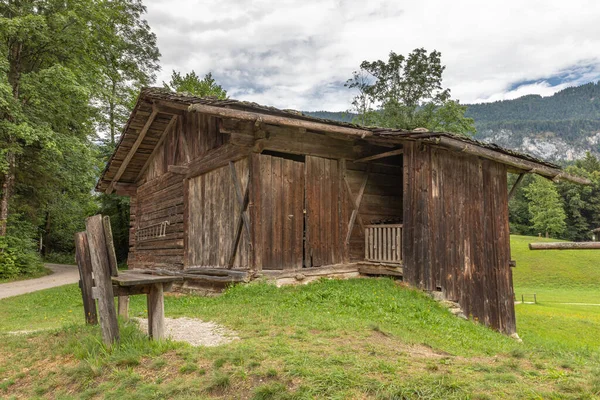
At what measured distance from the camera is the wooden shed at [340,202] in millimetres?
9312

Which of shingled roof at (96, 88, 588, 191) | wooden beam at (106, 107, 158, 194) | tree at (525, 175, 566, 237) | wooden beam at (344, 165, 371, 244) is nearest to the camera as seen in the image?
shingled roof at (96, 88, 588, 191)

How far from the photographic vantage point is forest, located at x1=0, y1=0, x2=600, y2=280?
1917 centimetres

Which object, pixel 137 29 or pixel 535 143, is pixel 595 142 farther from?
pixel 137 29

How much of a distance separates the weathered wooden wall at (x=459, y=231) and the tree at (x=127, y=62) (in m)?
22.8

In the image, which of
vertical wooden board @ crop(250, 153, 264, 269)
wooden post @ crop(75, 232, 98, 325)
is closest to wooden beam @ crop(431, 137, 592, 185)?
vertical wooden board @ crop(250, 153, 264, 269)

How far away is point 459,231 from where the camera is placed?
9.87 meters

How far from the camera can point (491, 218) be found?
35.0 ft

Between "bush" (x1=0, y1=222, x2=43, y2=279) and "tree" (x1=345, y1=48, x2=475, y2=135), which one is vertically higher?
"tree" (x1=345, y1=48, x2=475, y2=135)

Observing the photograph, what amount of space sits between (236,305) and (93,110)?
19.6 m

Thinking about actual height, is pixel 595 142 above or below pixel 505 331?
above

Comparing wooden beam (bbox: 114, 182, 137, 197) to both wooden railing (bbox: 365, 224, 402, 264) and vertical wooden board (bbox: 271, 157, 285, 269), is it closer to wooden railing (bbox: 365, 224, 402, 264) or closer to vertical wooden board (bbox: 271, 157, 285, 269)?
vertical wooden board (bbox: 271, 157, 285, 269)

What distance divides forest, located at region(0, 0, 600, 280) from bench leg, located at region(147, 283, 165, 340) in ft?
53.3

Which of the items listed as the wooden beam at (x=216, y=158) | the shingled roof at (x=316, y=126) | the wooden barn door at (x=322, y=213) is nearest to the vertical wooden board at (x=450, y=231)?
the shingled roof at (x=316, y=126)

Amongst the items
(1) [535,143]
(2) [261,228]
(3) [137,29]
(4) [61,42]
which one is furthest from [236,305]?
(1) [535,143]
